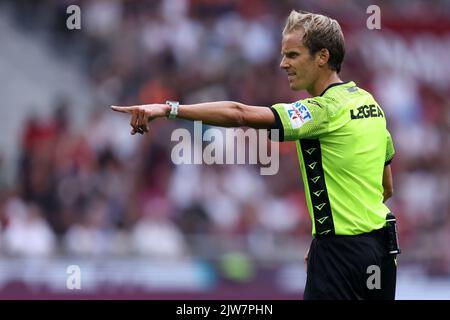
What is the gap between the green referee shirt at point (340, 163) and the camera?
226 inches

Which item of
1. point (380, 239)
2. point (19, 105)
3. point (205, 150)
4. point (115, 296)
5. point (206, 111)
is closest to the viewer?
point (206, 111)

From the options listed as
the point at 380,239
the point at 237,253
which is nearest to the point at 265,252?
the point at 237,253

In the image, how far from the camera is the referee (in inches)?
225

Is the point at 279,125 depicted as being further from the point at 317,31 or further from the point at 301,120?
the point at 317,31

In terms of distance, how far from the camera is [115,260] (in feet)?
39.2

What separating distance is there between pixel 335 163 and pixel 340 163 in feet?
0.09

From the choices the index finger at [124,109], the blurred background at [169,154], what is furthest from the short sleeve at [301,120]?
the blurred background at [169,154]

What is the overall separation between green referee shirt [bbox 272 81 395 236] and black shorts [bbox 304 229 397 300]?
61 mm

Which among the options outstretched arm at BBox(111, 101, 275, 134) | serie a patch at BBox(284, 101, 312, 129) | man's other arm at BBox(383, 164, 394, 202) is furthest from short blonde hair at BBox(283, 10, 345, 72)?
man's other arm at BBox(383, 164, 394, 202)

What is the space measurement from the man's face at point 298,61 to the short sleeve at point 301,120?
0.77ft

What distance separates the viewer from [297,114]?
18.5 ft

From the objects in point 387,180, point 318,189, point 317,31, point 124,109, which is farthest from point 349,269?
point 124,109

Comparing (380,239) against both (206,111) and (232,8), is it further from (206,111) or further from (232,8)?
(232,8)

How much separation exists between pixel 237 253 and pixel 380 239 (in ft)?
21.2
